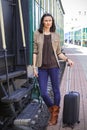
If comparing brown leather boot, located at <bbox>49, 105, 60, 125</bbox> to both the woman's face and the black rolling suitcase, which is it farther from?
the woman's face

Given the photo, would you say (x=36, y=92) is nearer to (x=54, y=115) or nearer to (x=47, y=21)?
(x=54, y=115)

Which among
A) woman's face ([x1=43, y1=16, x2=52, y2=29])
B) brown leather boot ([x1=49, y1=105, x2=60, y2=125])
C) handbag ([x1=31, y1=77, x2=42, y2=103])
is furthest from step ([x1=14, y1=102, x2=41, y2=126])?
woman's face ([x1=43, y1=16, x2=52, y2=29])

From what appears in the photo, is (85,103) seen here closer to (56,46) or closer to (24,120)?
(56,46)

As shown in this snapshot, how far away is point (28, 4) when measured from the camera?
6.43m

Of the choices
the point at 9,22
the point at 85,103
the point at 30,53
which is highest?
the point at 9,22

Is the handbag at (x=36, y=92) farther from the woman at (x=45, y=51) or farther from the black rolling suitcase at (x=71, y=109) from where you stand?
the black rolling suitcase at (x=71, y=109)

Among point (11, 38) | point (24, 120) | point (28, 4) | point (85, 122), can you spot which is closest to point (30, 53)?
point (11, 38)

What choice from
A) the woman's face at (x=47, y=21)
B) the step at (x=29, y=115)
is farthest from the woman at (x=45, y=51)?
the step at (x=29, y=115)

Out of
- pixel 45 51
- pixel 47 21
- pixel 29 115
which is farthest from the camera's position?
pixel 45 51

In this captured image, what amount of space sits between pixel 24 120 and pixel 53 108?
1655mm

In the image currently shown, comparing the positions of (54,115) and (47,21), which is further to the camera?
(54,115)

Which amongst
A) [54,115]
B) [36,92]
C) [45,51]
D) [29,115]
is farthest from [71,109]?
[29,115]

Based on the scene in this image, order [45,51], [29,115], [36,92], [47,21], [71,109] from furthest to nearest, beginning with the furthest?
1. [36,92]
2. [71,109]
3. [45,51]
4. [47,21]
5. [29,115]

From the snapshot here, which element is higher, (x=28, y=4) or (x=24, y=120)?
(x=28, y=4)
